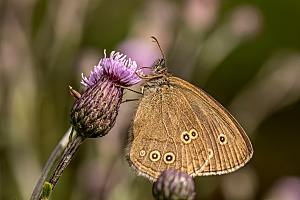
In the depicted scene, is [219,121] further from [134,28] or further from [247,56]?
[247,56]

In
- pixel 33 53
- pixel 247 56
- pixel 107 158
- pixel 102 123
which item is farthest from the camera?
pixel 247 56

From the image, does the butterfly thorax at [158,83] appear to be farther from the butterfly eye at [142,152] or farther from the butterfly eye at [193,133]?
the butterfly eye at [142,152]

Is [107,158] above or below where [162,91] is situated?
below

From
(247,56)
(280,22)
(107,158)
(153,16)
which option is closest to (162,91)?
(107,158)

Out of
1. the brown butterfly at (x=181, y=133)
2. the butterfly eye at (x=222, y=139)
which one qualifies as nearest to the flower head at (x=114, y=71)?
the brown butterfly at (x=181, y=133)

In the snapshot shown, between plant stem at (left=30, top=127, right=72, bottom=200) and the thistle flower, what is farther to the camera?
the thistle flower

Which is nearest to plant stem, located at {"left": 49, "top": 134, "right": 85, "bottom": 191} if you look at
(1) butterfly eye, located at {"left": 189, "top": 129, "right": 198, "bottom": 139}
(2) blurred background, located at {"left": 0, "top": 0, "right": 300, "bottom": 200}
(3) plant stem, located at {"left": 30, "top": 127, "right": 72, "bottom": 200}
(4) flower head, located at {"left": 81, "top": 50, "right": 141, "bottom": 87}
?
(3) plant stem, located at {"left": 30, "top": 127, "right": 72, "bottom": 200}

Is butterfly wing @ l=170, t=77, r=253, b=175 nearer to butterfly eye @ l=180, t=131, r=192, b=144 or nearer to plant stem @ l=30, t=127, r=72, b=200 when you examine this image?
butterfly eye @ l=180, t=131, r=192, b=144

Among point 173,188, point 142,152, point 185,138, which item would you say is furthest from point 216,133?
point 173,188
